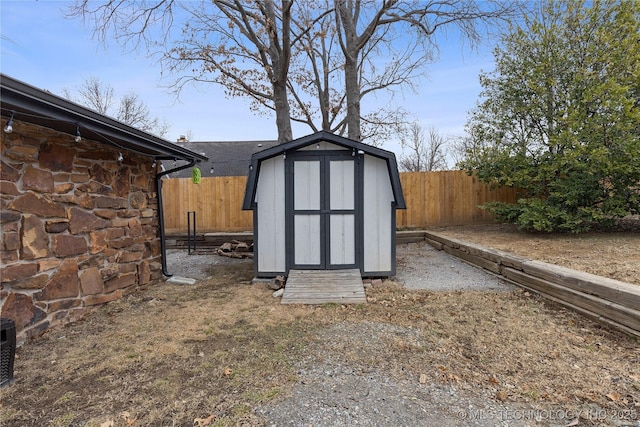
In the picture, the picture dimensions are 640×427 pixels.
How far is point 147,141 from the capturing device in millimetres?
4184

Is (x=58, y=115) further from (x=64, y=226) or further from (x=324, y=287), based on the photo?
(x=324, y=287)

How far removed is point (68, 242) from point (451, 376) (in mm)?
4020

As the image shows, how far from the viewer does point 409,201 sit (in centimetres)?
954

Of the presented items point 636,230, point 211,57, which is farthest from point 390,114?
point 636,230

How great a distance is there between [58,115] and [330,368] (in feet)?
10.4

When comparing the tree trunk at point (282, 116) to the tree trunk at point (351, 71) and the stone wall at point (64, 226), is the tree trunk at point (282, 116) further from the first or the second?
the stone wall at point (64, 226)

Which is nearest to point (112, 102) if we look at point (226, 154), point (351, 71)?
point (226, 154)

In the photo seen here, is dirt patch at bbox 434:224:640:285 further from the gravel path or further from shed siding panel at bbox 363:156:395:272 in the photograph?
shed siding panel at bbox 363:156:395:272

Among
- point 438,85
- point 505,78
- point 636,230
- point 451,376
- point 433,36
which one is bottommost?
point 451,376

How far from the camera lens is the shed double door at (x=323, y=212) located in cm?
525

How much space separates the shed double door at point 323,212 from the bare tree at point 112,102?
1606cm

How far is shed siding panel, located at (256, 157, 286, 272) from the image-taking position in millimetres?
5266

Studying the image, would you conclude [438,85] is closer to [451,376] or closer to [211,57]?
[211,57]

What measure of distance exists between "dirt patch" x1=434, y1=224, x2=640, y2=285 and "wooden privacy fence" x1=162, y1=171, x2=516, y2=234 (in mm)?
1026
